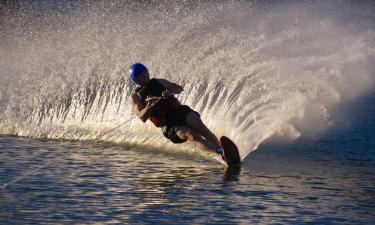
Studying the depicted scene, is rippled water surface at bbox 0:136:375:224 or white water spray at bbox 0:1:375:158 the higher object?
white water spray at bbox 0:1:375:158

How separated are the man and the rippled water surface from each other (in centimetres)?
30

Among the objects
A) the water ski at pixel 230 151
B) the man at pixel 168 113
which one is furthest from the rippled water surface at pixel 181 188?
the man at pixel 168 113

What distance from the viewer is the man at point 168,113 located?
353 inches

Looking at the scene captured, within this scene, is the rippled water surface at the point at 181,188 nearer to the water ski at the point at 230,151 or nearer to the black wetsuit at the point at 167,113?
the water ski at the point at 230,151

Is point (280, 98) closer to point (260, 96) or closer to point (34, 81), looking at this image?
point (260, 96)

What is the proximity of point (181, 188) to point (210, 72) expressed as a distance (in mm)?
4992

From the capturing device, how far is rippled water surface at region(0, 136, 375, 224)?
21.3 ft

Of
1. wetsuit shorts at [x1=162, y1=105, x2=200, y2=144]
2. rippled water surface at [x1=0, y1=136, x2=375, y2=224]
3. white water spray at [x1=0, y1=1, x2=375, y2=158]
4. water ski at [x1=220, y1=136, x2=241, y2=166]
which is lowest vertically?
rippled water surface at [x1=0, y1=136, x2=375, y2=224]

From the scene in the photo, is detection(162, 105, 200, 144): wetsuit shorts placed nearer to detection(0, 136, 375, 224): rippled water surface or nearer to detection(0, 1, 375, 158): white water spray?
detection(0, 136, 375, 224): rippled water surface

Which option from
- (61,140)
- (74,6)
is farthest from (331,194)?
(74,6)

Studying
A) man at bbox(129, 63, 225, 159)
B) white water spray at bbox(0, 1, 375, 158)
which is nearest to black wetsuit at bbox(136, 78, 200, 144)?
man at bbox(129, 63, 225, 159)

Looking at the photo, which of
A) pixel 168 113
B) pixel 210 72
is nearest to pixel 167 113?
pixel 168 113

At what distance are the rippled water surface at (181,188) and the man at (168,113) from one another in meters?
0.30

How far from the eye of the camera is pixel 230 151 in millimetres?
8758
